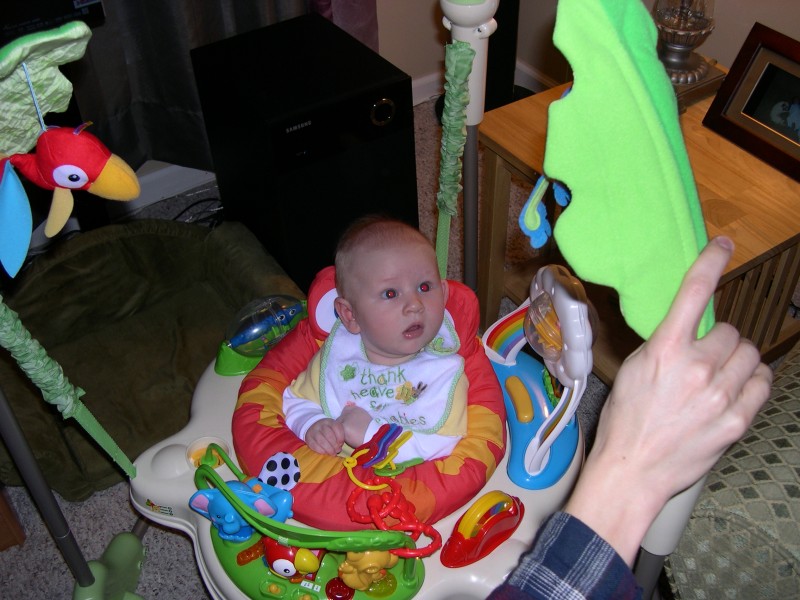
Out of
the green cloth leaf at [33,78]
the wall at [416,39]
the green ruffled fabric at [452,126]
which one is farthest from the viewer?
the wall at [416,39]

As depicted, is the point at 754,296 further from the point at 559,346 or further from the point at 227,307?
the point at 227,307

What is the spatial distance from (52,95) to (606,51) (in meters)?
0.53

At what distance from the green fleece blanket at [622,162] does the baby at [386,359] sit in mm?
558

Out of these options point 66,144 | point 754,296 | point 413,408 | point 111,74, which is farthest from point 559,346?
point 111,74

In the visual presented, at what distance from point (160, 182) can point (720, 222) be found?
150cm

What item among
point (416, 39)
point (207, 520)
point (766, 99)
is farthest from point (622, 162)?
point (416, 39)

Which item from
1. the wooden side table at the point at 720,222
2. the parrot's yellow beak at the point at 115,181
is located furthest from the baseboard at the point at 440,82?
the parrot's yellow beak at the point at 115,181

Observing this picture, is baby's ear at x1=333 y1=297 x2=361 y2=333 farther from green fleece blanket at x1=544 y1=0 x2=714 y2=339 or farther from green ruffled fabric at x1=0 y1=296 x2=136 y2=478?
green fleece blanket at x1=544 y1=0 x2=714 y2=339

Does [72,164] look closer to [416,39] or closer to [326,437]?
[326,437]

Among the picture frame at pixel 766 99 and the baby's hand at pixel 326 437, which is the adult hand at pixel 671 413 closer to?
the baby's hand at pixel 326 437

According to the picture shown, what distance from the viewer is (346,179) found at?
1.74 meters

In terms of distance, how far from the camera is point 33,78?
2.55 feet

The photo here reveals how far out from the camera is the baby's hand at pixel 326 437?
119 cm

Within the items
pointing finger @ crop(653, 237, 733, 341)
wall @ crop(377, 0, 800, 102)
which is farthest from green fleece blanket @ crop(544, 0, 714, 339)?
wall @ crop(377, 0, 800, 102)
